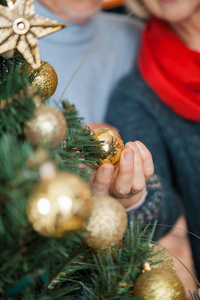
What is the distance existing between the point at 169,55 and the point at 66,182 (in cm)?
78

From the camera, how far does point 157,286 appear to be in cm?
28

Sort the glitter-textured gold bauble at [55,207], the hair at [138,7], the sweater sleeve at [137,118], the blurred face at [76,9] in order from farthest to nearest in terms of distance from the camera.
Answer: the hair at [138,7] < the blurred face at [76,9] < the sweater sleeve at [137,118] < the glitter-textured gold bauble at [55,207]

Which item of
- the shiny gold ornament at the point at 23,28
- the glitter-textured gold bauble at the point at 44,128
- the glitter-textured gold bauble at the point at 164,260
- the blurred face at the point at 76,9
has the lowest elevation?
the glitter-textured gold bauble at the point at 164,260

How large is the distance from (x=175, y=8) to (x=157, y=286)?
0.77 meters

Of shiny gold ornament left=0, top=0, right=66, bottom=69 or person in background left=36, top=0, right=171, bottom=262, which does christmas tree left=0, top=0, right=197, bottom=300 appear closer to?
shiny gold ornament left=0, top=0, right=66, bottom=69

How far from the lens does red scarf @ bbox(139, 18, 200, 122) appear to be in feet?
2.77

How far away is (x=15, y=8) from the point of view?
30cm

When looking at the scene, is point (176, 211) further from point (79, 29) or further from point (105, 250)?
point (79, 29)

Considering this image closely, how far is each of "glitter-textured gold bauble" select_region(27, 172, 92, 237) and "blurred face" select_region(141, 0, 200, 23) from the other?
2.57 ft

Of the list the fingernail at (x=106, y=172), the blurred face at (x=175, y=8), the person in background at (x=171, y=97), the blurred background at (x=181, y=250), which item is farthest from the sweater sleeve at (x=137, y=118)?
the fingernail at (x=106, y=172)

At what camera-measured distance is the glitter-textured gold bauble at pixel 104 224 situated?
0.27 m

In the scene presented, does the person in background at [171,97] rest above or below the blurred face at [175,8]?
below

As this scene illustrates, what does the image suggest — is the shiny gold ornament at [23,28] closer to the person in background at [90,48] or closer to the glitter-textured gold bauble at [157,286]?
the glitter-textured gold bauble at [157,286]

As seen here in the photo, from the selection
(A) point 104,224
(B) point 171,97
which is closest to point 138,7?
(B) point 171,97
